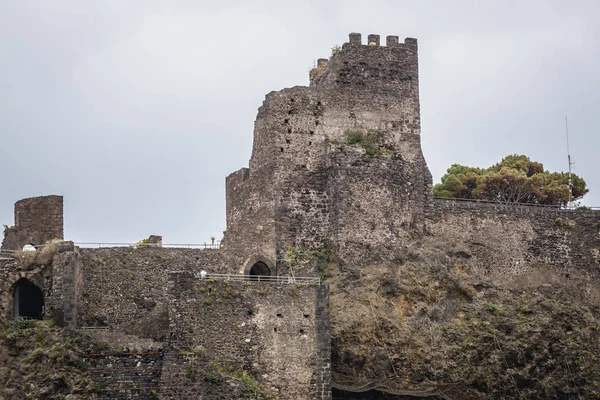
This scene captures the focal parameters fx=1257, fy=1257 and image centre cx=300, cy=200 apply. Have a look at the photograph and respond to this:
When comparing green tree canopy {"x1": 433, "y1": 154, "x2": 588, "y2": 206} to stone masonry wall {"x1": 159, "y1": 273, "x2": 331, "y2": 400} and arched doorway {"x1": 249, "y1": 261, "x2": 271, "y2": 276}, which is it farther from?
stone masonry wall {"x1": 159, "y1": 273, "x2": 331, "y2": 400}

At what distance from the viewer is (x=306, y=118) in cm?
5178

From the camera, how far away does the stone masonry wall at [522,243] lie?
5306 centimetres

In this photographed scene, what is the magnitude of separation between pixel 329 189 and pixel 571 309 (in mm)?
10991

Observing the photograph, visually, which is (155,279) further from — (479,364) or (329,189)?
(479,364)

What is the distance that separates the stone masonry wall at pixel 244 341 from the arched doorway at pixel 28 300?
6.64m

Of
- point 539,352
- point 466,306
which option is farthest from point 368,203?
point 539,352

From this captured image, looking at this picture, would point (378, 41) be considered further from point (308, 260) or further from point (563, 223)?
point (563, 223)

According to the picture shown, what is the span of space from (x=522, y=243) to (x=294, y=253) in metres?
11.0

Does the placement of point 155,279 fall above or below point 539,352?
above

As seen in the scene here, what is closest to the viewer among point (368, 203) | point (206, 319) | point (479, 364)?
point (206, 319)

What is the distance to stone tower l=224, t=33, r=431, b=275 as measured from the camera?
1978 inches

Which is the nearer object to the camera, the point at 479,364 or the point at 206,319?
the point at 206,319

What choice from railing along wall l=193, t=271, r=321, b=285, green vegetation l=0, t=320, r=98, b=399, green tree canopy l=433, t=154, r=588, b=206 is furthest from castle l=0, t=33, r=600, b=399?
green tree canopy l=433, t=154, r=588, b=206

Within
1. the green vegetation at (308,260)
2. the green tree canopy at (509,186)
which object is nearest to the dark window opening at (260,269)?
the green vegetation at (308,260)
